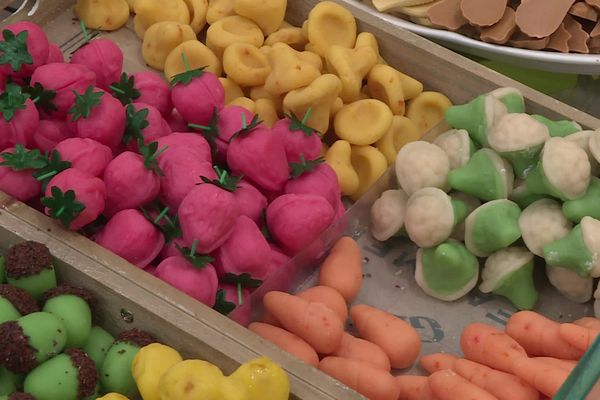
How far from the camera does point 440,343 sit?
118 centimetres

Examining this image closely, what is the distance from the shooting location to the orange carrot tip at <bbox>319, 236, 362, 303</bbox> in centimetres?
117

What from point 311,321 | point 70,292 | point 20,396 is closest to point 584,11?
point 311,321

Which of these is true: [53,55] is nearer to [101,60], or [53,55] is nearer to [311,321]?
[101,60]

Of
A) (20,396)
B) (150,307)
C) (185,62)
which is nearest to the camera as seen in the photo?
(20,396)

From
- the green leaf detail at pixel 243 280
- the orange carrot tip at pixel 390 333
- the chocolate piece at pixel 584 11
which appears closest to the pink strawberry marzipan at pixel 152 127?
the green leaf detail at pixel 243 280

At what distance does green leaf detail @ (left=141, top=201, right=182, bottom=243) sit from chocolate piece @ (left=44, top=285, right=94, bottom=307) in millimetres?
142

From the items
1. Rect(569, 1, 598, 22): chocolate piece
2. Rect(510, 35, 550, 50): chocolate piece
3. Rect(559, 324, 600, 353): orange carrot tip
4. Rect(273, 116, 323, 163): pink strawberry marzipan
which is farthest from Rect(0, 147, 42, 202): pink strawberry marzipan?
Rect(569, 1, 598, 22): chocolate piece

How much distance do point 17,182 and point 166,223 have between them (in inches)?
7.3

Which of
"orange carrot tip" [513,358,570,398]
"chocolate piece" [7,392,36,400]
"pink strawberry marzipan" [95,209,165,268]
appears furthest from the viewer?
"pink strawberry marzipan" [95,209,165,268]

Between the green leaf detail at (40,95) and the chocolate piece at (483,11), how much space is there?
0.66 meters

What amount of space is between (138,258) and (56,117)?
0.77 feet

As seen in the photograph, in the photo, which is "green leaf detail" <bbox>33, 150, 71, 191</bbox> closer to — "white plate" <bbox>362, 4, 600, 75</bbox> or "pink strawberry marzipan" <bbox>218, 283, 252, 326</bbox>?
"pink strawberry marzipan" <bbox>218, 283, 252, 326</bbox>

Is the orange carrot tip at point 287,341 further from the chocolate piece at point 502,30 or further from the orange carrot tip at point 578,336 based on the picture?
the chocolate piece at point 502,30

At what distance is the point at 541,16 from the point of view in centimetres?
142
